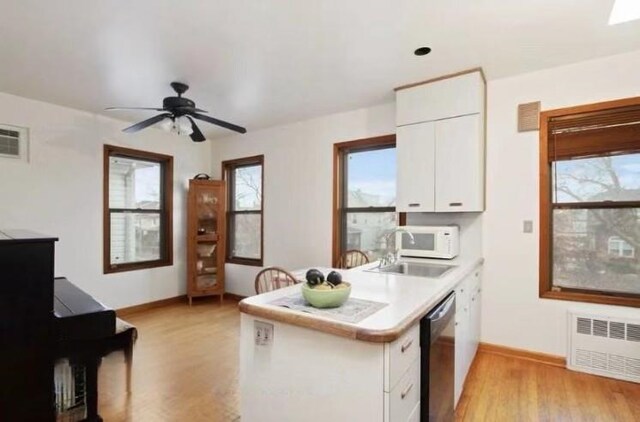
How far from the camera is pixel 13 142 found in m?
3.64

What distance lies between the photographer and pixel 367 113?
4.05m

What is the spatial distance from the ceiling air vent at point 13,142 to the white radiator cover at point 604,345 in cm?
568

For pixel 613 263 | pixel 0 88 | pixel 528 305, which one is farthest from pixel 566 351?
pixel 0 88

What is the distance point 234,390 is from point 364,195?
2.56 meters

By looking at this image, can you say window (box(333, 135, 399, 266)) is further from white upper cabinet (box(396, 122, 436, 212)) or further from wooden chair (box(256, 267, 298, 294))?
wooden chair (box(256, 267, 298, 294))

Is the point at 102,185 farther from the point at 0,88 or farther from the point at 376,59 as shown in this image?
the point at 376,59

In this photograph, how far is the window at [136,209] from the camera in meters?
4.50

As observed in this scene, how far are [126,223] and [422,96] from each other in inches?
165

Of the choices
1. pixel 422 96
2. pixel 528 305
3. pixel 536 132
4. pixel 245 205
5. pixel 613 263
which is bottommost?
pixel 528 305

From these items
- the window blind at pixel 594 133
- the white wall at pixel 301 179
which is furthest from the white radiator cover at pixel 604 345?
the white wall at pixel 301 179

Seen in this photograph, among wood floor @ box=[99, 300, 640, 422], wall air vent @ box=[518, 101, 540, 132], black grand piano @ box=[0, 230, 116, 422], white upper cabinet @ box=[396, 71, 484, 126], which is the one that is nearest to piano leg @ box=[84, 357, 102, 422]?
wood floor @ box=[99, 300, 640, 422]

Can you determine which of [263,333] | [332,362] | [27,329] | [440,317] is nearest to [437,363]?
[440,317]

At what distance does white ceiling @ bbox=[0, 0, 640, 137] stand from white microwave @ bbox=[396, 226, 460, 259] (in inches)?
56.7

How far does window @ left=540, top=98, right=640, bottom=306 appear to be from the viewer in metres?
2.78
